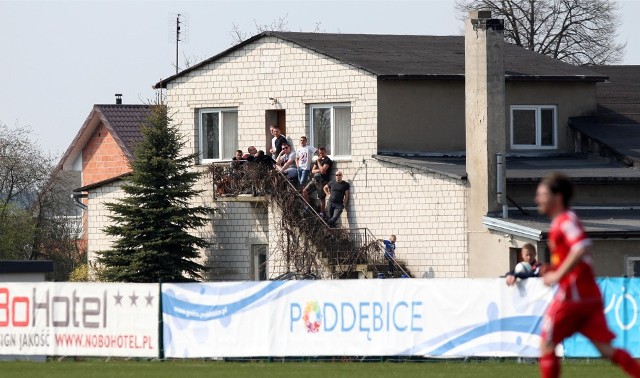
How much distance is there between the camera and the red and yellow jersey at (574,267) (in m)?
12.6

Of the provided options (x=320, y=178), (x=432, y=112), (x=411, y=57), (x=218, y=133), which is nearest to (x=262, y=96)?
(x=218, y=133)

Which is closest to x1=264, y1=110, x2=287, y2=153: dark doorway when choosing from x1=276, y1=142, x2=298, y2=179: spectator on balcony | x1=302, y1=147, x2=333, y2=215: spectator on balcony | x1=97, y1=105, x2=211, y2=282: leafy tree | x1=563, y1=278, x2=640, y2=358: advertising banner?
x1=276, y1=142, x2=298, y2=179: spectator on balcony

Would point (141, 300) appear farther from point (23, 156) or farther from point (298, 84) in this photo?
point (23, 156)

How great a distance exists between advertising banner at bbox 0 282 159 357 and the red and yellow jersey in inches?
557

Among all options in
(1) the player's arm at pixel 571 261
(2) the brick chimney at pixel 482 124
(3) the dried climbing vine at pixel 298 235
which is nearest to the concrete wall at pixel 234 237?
(3) the dried climbing vine at pixel 298 235

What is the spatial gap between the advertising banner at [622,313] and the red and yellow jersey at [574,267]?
10163 mm

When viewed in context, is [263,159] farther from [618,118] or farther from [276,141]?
[618,118]

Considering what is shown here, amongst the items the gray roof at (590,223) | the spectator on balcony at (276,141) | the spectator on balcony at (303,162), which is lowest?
the gray roof at (590,223)

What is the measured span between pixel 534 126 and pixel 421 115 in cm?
338

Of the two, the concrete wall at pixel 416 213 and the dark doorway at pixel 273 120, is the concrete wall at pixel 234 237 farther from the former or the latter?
the concrete wall at pixel 416 213

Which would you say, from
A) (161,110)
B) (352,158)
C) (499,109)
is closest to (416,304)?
(499,109)

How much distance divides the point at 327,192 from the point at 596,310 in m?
23.5

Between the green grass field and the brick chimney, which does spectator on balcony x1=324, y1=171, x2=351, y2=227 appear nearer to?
the brick chimney

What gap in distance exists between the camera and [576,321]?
1300 cm
